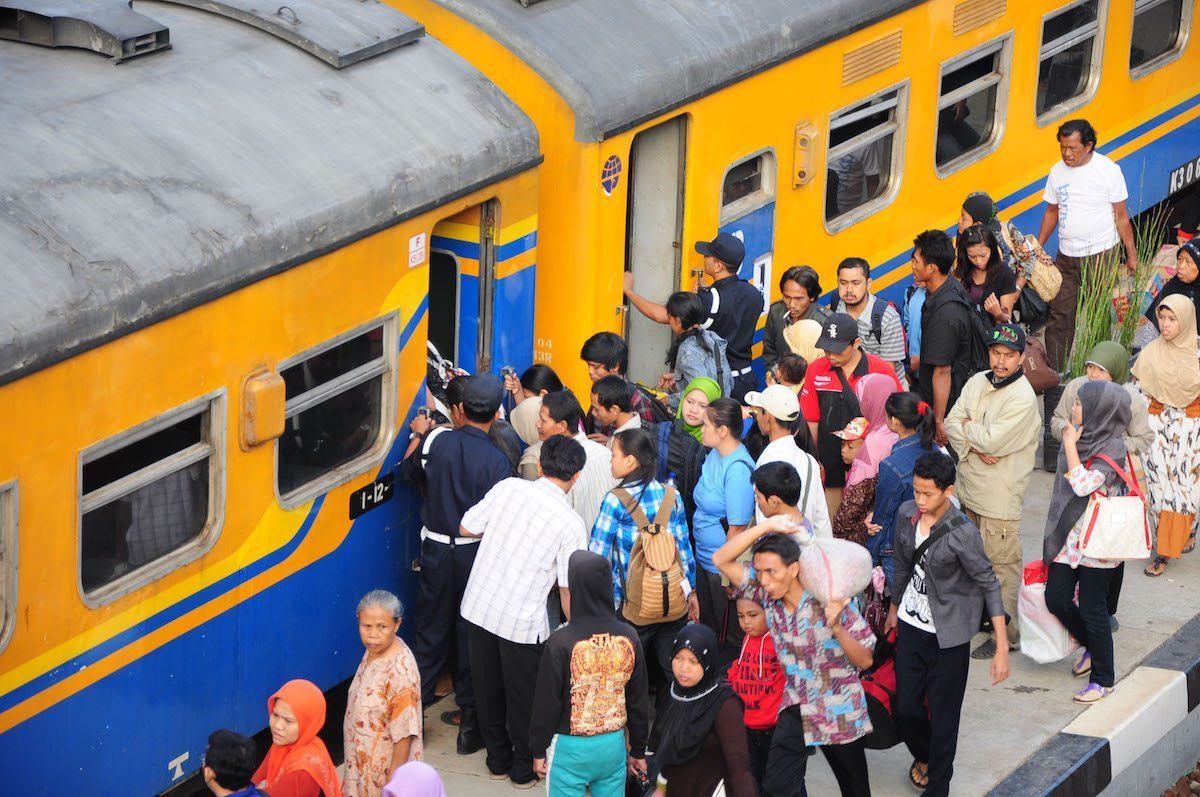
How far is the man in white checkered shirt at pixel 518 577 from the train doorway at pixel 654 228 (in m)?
2.15

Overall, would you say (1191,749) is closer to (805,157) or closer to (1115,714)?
(1115,714)

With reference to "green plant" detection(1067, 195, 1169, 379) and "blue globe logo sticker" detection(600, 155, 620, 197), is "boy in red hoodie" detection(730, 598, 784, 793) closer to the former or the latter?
"blue globe logo sticker" detection(600, 155, 620, 197)

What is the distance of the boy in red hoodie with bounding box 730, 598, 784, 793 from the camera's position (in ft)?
22.9

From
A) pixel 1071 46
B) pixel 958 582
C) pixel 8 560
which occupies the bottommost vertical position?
pixel 1071 46

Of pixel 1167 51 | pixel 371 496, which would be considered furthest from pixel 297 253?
pixel 1167 51

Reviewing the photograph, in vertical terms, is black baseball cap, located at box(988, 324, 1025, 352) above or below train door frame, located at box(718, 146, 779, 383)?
above

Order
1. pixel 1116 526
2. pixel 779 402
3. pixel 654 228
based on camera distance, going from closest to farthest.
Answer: pixel 779 402 → pixel 1116 526 → pixel 654 228

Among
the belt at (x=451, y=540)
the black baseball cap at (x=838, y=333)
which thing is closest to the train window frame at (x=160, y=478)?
the belt at (x=451, y=540)

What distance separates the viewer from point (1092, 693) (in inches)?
337

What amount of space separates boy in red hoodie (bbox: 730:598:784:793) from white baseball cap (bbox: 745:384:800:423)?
1137mm

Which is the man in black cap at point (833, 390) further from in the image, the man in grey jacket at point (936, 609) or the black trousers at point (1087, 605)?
the man in grey jacket at point (936, 609)

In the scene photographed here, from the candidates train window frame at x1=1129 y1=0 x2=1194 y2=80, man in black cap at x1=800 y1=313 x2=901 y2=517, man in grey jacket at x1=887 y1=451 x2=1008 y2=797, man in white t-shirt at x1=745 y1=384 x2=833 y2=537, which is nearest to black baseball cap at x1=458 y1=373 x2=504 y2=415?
man in white t-shirt at x1=745 y1=384 x2=833 y2=537

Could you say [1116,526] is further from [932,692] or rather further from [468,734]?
[468,734]

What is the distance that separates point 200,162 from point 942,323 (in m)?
4.11
